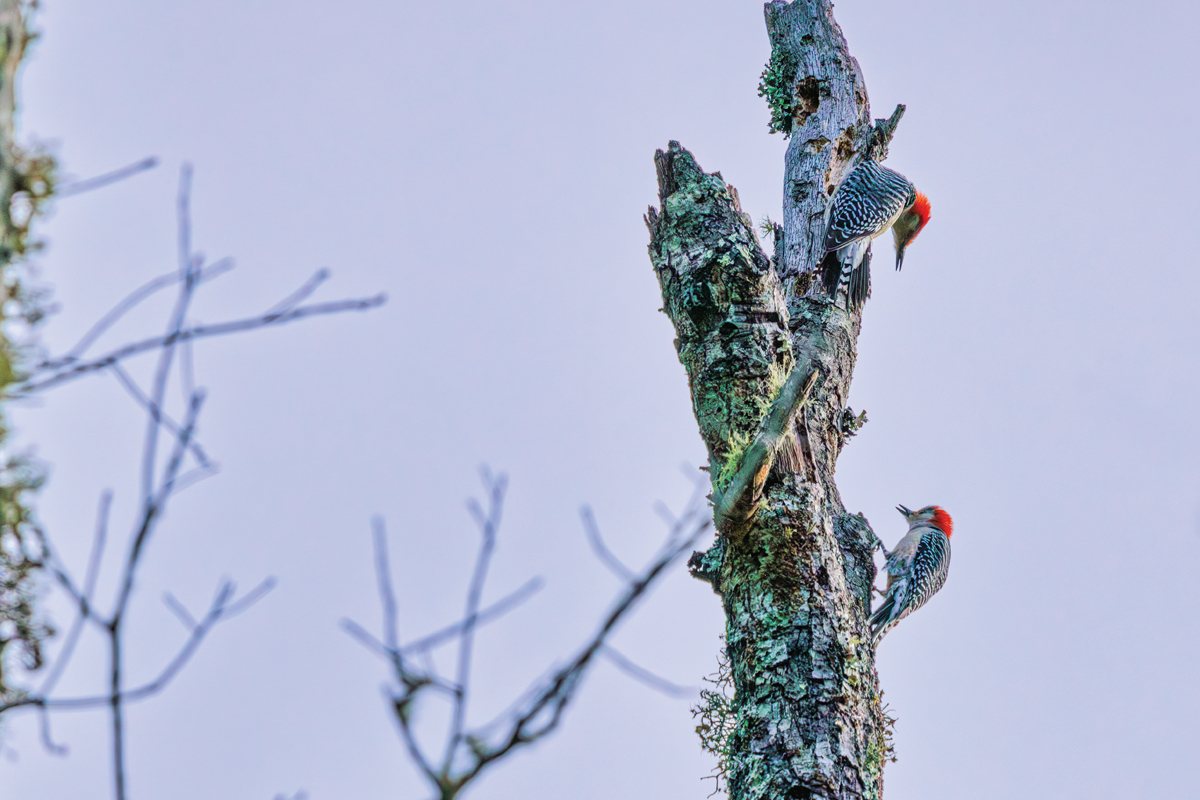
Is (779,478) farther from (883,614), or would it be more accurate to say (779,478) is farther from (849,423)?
(883,614)

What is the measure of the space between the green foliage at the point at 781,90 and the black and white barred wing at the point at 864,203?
1.58ft

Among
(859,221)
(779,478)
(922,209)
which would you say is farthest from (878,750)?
(922,209)

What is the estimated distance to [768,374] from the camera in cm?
403

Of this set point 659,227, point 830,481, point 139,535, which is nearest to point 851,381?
point 830,481

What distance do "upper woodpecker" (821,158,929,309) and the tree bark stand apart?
85mm

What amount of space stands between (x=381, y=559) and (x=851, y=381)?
3.30 m

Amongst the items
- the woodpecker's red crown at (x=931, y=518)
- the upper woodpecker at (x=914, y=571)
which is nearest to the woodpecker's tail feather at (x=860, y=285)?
the upper woodpecker at (x=914, y=571)

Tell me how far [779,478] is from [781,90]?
2757mm

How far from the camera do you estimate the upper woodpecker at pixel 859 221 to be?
5094mm

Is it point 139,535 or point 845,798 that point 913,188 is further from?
point 139,535

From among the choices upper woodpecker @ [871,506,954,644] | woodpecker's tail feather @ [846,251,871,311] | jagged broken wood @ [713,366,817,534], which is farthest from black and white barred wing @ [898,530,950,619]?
jagged broken wood @ [713,366,817,534]

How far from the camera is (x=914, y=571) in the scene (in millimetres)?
5629

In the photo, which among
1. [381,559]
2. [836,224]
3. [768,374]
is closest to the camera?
[381,559]

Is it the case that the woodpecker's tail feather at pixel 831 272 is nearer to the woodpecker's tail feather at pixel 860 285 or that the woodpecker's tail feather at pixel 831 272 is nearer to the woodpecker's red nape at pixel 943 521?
the woodpecker's tail feather at pixel 860 285
